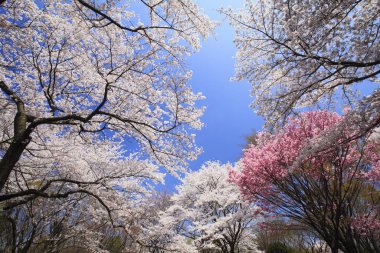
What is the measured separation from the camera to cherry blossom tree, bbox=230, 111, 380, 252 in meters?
6.26

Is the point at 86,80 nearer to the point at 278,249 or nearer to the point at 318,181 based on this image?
the point at 318,181

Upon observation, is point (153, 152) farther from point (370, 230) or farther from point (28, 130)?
point (370, 230)

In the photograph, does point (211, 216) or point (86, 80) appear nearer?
point (86, 80)

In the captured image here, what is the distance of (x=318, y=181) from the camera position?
697cm

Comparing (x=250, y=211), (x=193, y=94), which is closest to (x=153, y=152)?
(x=193, y=94)

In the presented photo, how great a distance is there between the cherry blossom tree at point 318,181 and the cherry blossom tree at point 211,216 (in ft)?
10.5


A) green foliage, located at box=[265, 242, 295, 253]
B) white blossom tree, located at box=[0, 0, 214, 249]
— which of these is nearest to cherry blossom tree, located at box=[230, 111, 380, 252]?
white blossom tree, located at box=[0, 0, 214, 249]

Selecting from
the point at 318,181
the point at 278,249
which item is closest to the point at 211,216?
the point at 278,249

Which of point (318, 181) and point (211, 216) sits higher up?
point (211, 216)

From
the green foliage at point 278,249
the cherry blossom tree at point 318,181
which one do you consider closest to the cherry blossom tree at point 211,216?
the green foliage at point 278,249

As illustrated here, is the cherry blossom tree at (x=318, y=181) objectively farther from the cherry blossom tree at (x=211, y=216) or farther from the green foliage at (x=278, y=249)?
the green foliage at (x=278, y=249)

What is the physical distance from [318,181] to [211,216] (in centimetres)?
830

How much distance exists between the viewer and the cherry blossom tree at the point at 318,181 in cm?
626

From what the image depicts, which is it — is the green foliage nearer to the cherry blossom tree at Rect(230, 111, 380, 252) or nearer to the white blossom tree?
the cherry blossom tree at Rect(230, 111, 380, 252)
